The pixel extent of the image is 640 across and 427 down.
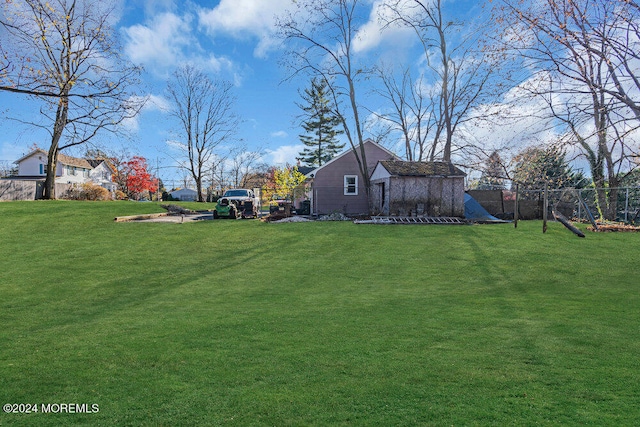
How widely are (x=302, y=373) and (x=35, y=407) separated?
2458 millimetres

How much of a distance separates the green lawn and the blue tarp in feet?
34.7

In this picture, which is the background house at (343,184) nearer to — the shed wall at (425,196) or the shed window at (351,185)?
the shed window at (351,185)

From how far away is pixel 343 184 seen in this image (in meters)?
30.3

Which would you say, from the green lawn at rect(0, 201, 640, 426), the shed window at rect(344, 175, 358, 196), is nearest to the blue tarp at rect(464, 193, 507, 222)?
the shed window at rect(344, 175, 358, 196)

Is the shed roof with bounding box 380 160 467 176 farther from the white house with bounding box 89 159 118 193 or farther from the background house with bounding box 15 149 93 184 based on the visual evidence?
the white house with bounding box 89 159 118 193

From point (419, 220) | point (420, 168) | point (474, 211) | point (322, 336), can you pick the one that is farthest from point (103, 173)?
point (322, 336)

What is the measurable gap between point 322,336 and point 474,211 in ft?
69.1

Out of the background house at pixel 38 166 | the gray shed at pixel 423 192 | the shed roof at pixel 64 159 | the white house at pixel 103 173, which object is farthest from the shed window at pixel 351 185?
the white house at pixel 103 173

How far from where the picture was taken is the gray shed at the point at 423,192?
930 inches

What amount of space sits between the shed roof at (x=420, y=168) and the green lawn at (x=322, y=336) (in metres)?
11.3

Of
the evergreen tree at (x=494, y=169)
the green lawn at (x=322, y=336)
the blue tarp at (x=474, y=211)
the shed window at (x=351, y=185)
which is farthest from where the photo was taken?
the shed window at (x=351, y=185)

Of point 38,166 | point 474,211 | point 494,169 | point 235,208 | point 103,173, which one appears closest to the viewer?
point 494,169

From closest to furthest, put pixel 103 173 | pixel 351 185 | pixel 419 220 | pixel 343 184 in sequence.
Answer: pixel 419 220 → pixel 351 185 → pixel 343 184 → pixel 103 173

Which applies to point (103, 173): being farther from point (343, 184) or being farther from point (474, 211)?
point (474, 211)
